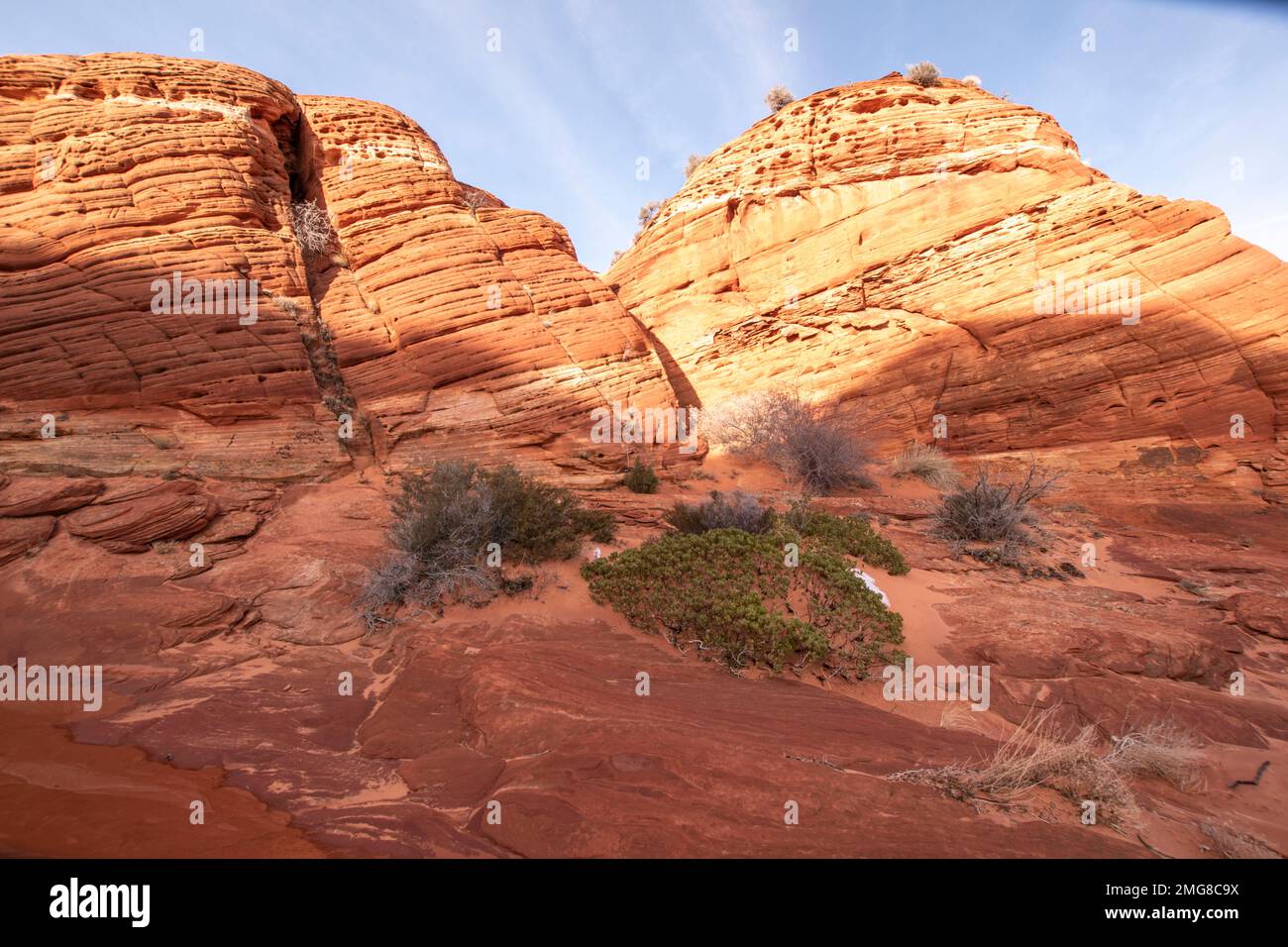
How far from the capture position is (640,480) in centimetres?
1115

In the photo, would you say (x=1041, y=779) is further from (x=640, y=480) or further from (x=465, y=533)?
(x=640, y=480)

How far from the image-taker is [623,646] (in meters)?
5.04

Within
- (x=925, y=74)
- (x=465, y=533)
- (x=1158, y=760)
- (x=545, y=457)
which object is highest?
(x=925, y=74)

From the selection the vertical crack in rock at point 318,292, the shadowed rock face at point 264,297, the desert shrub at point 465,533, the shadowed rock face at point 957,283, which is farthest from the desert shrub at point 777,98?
the desert shrub at point 465,533

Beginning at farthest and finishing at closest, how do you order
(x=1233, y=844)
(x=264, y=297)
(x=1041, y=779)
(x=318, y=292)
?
(x=318, y=292) < (x=264, y=297) < (x=1041, y=779) < (x=1233, y=844)

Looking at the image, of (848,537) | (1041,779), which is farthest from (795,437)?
(1041,779)

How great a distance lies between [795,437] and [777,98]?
16.4m

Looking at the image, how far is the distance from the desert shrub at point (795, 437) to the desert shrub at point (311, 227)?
11780 millimetres

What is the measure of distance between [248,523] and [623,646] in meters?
6.19

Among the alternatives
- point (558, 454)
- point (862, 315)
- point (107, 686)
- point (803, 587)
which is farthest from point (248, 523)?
point (862, 315)

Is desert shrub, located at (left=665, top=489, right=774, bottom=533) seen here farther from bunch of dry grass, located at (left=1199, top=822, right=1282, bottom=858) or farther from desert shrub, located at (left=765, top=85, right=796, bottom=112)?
desert shrub, located at (left=765, top=85, right=796, bottom=112)

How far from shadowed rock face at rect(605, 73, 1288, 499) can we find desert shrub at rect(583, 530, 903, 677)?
1046cm
